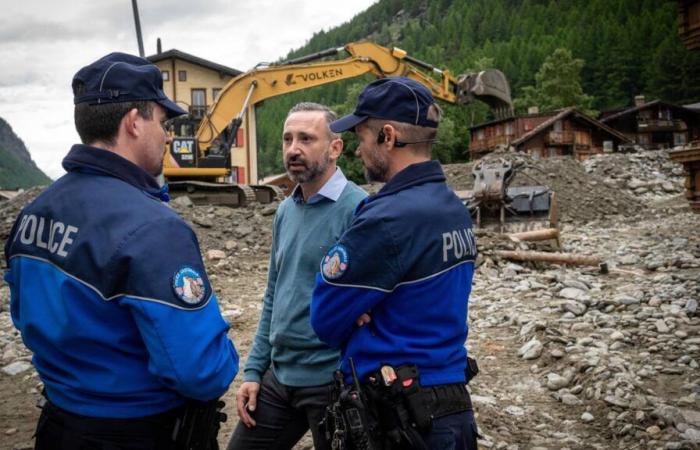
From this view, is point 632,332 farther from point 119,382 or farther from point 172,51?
point 172,51

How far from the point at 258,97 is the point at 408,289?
15961mm

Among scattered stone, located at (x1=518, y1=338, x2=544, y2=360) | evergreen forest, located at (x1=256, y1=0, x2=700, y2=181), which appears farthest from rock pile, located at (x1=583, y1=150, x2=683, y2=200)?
scattered stone, located at (x1=518, y1=338, x2=544, y2=360)

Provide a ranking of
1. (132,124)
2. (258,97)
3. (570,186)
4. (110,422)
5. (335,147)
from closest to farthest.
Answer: (110,422) < (132,124) < (335,147) < (258,97) < (570,186)

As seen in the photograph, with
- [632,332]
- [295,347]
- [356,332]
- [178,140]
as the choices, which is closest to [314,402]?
[295,347]

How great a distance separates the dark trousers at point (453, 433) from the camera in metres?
2.10

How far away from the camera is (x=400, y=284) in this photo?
2.11 metres

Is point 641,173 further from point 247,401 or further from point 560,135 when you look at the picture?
point 247,401

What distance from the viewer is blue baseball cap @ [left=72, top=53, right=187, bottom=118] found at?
198cm

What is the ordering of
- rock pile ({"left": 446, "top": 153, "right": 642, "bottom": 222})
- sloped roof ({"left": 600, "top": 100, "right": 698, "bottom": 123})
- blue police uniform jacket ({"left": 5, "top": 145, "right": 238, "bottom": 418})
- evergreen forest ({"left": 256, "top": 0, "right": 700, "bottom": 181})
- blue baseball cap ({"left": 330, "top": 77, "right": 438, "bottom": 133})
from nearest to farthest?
blue police uniform jacket ({"left": 5, "top": 145, "right": 238, "bottom": 418}), blue baseball cap ({"left": 330, "top": 77, "right": 438, "bottom": 133}), rock pile ({"left": 446, "top": 153, "right": 642, "bottom": 222}), sloped roof ({"left": 600, "top": 100, "right": 698, "bottom": 123}), evergreen forest ({"left": 256, "top": 0, "right": 700, "bottom": 181})

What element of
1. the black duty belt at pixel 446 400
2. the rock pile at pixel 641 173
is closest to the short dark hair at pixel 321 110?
the black duty belt at pixel 446 400

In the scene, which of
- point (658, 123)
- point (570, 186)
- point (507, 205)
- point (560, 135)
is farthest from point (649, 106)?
point (507, 205)

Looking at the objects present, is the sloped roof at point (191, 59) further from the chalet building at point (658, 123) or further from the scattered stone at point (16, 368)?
the chalet building at point (658, 123)

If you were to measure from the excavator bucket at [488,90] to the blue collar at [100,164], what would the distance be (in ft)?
56.1

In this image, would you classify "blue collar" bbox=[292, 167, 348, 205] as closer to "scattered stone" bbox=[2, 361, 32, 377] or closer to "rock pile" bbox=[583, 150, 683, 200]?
"scattered stone" bbox=[2, 361, 32, 377]
